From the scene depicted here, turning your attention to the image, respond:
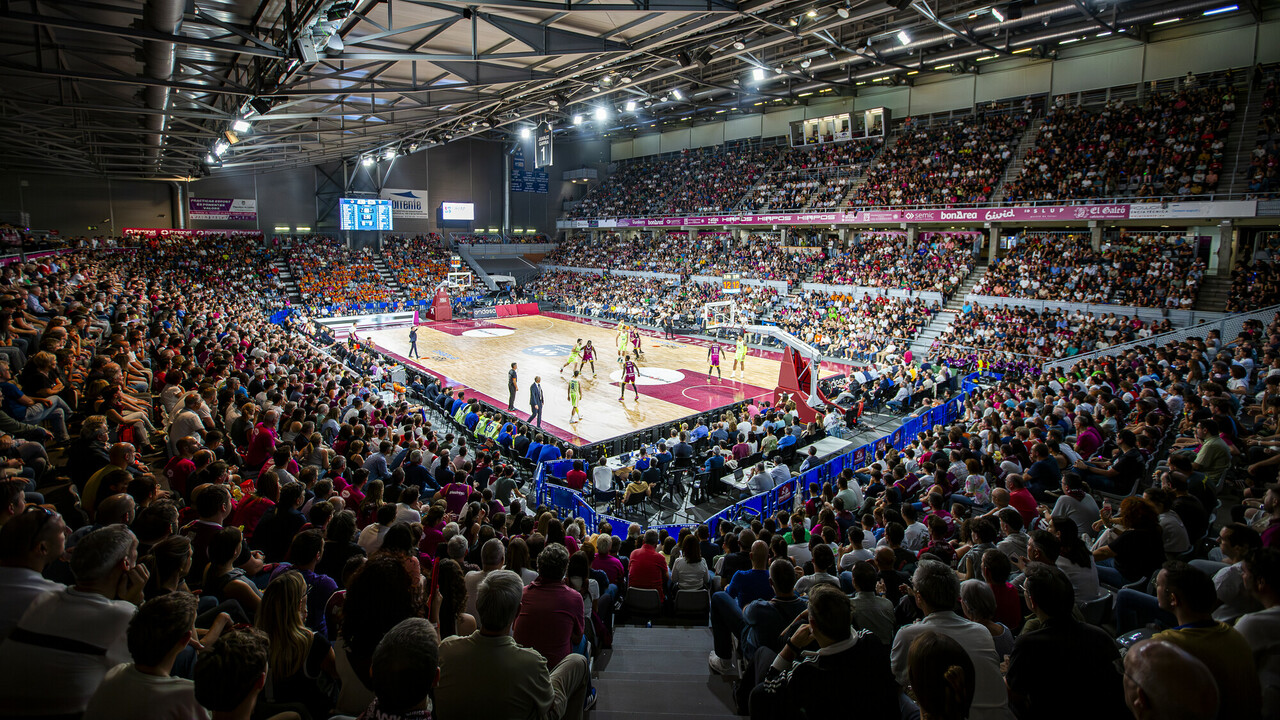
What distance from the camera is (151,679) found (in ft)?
6.90

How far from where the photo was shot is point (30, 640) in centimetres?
231

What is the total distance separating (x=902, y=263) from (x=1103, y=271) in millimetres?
8648

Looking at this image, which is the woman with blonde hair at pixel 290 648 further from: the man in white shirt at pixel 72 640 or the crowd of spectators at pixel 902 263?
the crowd of spectators at pixel 902 263

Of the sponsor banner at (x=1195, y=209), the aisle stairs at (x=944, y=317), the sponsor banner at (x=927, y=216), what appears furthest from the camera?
the aisle stairs at (x=944, y=317)

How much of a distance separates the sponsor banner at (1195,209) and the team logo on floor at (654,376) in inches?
747

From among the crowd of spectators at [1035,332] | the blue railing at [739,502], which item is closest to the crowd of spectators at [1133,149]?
the crowd of spectators at [1035,332]

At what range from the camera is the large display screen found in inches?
1591

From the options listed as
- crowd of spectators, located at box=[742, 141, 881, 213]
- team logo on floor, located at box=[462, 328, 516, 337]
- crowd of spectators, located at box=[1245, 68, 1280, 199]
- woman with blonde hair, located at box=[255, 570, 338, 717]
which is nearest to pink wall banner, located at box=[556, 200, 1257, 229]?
crowd of spectators, located at box=[1245, 68, 1280, 199]

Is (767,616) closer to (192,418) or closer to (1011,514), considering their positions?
(1011,514)

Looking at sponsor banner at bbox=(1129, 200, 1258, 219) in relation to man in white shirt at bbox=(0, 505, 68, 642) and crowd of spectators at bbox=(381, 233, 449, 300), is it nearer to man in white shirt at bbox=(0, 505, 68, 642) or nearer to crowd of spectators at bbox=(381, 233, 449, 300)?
man in white shirt at bbox=(0, 505, 68, 642)

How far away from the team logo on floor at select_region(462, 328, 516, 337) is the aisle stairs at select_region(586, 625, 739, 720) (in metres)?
29.4

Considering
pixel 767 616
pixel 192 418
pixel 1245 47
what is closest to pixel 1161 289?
pixel 1245 47

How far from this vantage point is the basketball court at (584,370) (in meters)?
18.4

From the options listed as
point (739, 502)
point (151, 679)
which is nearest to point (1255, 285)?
point (739, 502)
